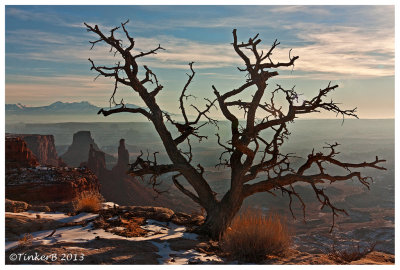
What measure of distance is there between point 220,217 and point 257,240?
243cm

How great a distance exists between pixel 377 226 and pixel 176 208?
4225 centimetres

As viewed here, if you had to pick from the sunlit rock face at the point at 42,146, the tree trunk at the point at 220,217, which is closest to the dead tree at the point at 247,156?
the tree trunk at the point at 220,217

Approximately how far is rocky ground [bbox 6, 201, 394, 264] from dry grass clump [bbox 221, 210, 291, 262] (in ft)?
0.67

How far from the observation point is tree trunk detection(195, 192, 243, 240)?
1029 centimetres

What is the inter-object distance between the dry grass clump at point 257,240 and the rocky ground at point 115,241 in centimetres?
20

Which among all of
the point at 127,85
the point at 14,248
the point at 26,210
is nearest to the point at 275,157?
the point at 127,85

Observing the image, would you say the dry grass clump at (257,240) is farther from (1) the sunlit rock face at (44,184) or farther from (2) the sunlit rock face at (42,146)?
(2) the sunlit rock face at (42,146)

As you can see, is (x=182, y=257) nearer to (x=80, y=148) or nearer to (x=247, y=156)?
(x=247, y=156)

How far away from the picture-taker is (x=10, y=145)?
94.8ft

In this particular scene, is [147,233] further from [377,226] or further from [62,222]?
[377,226]

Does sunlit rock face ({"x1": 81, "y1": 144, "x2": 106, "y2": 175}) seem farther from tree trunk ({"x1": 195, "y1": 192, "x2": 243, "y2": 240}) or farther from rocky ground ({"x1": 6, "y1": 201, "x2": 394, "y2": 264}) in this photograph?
tree trunk ({"x1": 195, "y1": 192, "x2": 243, "y2": 240})

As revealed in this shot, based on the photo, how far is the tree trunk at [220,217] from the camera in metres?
10.3

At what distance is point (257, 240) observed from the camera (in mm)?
8078
